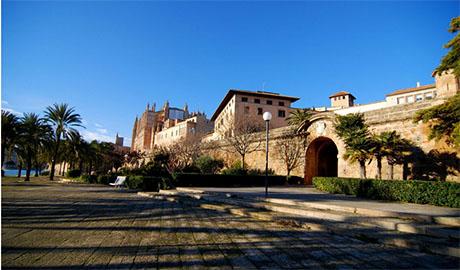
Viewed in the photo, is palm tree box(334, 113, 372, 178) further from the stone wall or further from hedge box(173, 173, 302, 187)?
hedge box(173, 173, 302, 187)

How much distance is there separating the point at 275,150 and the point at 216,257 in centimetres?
2079

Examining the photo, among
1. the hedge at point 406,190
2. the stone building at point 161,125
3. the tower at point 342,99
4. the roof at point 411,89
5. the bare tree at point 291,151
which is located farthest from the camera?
the stone building at point 161,125

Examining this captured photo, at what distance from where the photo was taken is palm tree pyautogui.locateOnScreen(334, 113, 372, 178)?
1351 centimetres

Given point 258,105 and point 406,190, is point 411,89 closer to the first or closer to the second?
point 258,105

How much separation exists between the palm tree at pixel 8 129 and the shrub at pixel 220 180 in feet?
57.7

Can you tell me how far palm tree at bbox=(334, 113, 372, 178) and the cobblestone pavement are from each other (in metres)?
10.0

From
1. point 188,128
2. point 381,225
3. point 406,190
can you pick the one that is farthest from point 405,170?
point 188,128

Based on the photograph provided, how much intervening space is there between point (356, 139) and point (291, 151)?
27.0ft

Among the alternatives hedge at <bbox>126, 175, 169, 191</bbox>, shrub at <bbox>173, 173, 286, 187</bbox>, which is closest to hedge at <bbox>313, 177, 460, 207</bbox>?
shrub at <bbox>173, 173, 286, 187</bbox>

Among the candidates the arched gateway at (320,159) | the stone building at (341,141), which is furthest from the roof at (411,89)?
the arched gateway at (320,159)

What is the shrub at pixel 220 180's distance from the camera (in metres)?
16.2

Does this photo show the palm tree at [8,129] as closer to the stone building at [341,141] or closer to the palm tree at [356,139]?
the stone building at [341,141]

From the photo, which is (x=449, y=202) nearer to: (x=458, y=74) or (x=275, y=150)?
(x=458, y=74)

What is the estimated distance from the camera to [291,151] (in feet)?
71.3
